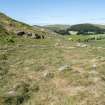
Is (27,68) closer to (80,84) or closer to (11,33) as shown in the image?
(80,84)

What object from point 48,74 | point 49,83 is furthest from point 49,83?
point 48,74

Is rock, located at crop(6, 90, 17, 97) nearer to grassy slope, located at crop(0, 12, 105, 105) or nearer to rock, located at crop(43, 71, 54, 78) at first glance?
grassy slope, located at crop(0, 12, 105, 105)

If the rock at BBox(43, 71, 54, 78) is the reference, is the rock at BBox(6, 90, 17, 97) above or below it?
below

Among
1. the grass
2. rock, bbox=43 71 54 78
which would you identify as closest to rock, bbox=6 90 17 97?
the grass

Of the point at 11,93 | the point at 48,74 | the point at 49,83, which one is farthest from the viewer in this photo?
the point at 48,74

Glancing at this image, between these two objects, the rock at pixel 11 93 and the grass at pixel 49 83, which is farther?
the rock at pixel 11 93

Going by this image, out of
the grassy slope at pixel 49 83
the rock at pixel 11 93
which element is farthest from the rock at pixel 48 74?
the rock at pixel 11 93

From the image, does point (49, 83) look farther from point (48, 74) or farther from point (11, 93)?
point (11, 93)

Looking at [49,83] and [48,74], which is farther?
[48,74]

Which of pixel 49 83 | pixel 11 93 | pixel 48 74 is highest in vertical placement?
pixel 48 74

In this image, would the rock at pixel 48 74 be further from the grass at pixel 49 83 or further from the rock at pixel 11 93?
the rock at pixel 11 93

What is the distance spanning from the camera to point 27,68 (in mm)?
26344

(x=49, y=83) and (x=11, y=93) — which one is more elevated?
(x=49, y=83)

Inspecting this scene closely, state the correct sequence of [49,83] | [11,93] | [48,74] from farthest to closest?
[48,74] < [49,83] < [11,93]
